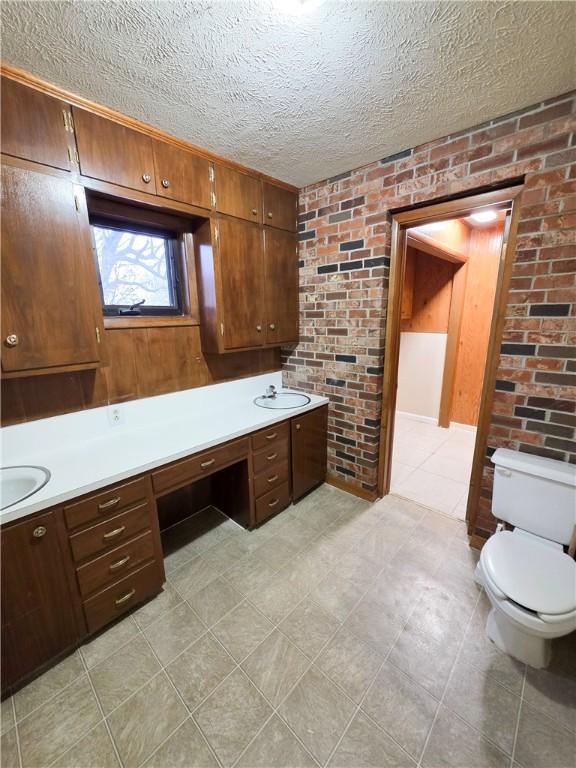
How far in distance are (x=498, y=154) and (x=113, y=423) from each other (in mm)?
2581

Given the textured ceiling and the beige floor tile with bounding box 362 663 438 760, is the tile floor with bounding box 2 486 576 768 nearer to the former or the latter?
the beige floor tile with bounding box 362 663 438 760

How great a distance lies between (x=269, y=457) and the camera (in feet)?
6.93

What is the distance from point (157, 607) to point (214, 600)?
296 mm

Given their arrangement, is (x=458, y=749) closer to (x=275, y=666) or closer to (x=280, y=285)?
(x=275, y=666)

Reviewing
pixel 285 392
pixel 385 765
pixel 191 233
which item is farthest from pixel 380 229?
pixel 385 765

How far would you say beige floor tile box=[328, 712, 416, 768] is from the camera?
3.44 ft

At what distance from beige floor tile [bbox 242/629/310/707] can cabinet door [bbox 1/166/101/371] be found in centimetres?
159

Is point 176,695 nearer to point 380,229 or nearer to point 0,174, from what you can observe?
point 0,174

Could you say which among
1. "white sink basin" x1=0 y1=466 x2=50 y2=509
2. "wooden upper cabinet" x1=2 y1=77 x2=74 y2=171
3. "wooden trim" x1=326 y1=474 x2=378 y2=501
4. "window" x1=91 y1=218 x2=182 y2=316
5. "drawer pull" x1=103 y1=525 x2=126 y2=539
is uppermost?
"wooden upper cabinet" x1=2 y1=77 x2=74 y2=171

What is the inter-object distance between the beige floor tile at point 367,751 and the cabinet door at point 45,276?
1881mm

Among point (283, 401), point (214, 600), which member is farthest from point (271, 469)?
point (214, 600)

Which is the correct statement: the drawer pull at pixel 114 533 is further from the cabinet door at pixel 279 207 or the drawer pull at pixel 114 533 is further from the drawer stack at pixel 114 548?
the cabinet door at pixel 279 207

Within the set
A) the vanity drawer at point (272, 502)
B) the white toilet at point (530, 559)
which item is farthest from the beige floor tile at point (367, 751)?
the vanity drawer at point (272, 502)

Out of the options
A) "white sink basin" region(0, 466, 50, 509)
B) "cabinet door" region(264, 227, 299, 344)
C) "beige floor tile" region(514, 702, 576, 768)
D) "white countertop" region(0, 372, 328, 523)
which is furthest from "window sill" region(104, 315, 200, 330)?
"beige floor tile" region(514, 702, 576, 768)
